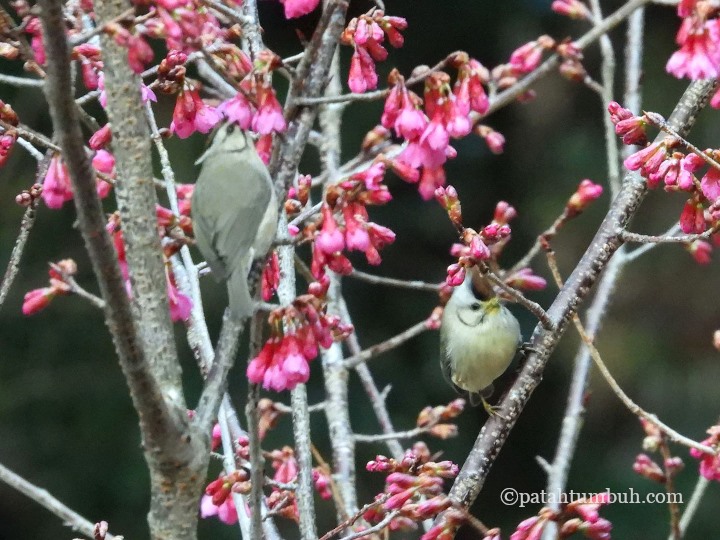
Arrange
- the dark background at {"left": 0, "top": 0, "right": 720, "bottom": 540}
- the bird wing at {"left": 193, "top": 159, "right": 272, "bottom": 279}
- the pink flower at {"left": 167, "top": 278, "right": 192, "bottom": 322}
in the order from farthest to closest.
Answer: the dark background at {"left": 0, "top": 0, "right": 720, "bottom": 540} → the bird wing at {"left": 193, "top": 159, "right": 272, "bottom": 279} → the pink flower at {"left": 167, "top": 278, "right": 192, "bottom": 322}

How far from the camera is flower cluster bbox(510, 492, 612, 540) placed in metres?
1.53

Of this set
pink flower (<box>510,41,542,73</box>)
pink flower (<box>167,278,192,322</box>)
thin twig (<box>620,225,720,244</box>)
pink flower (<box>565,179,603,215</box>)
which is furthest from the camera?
pink flower (<box>510,41,542,73</box>)

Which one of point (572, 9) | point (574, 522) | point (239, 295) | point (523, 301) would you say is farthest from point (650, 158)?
point (572, 9)

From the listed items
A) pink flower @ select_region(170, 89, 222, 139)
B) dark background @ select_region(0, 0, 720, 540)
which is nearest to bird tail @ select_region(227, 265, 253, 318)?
pink flower @ select_region(170, 89, 222, 139)

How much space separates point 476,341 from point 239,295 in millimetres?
1408

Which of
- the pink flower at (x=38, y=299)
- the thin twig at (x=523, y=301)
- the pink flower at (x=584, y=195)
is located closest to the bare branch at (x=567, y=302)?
the thin twig at (x=523, y=301)

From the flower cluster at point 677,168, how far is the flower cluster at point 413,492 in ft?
1.79

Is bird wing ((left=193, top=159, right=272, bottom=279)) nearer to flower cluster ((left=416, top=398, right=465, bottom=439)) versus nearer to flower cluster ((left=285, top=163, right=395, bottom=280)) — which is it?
flower cluster ((left=285, top=163, right=395, bottom=280))

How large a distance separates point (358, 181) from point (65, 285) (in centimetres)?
47

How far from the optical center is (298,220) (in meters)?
1.82

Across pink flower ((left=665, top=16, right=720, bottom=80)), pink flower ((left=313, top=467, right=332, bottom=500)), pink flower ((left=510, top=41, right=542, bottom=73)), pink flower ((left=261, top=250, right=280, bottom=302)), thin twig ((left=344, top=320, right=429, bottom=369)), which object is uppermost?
pink flower ((left=665, top=16, right=720, bottom=80))

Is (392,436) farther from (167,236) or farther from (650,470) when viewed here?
(167,236)

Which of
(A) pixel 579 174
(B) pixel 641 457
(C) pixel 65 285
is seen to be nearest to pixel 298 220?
(C) pixel 65 285

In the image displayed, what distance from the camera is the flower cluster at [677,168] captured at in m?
1.57
